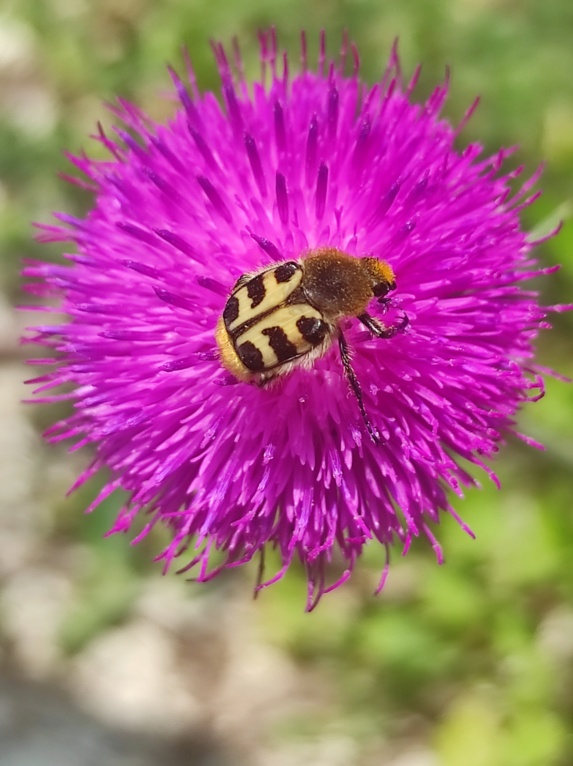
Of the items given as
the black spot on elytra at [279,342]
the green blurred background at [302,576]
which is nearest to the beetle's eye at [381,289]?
the black spot on elytra at [279,342]

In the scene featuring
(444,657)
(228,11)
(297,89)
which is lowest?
(444,657)

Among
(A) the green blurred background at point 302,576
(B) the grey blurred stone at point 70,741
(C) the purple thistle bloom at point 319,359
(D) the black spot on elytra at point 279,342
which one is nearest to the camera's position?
(D) the black spot on elytra at point 279,342

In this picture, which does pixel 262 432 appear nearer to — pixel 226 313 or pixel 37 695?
pixel 226 313

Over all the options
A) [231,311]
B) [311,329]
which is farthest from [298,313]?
[231,311]

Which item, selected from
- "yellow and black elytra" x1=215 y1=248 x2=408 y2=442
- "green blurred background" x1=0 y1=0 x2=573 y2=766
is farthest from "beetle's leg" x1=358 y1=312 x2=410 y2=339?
"green blurred background" x1=0 y1=0 x2=573 y2=766

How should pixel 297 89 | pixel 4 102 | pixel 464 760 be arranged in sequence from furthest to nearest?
pixel 4 102
pixel 464 760
pixel 297 89

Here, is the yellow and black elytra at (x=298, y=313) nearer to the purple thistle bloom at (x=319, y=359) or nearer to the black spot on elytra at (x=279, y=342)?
the black spot on elytra at (x=279, y=342)

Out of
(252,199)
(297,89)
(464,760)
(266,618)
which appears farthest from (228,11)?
(464,760)
